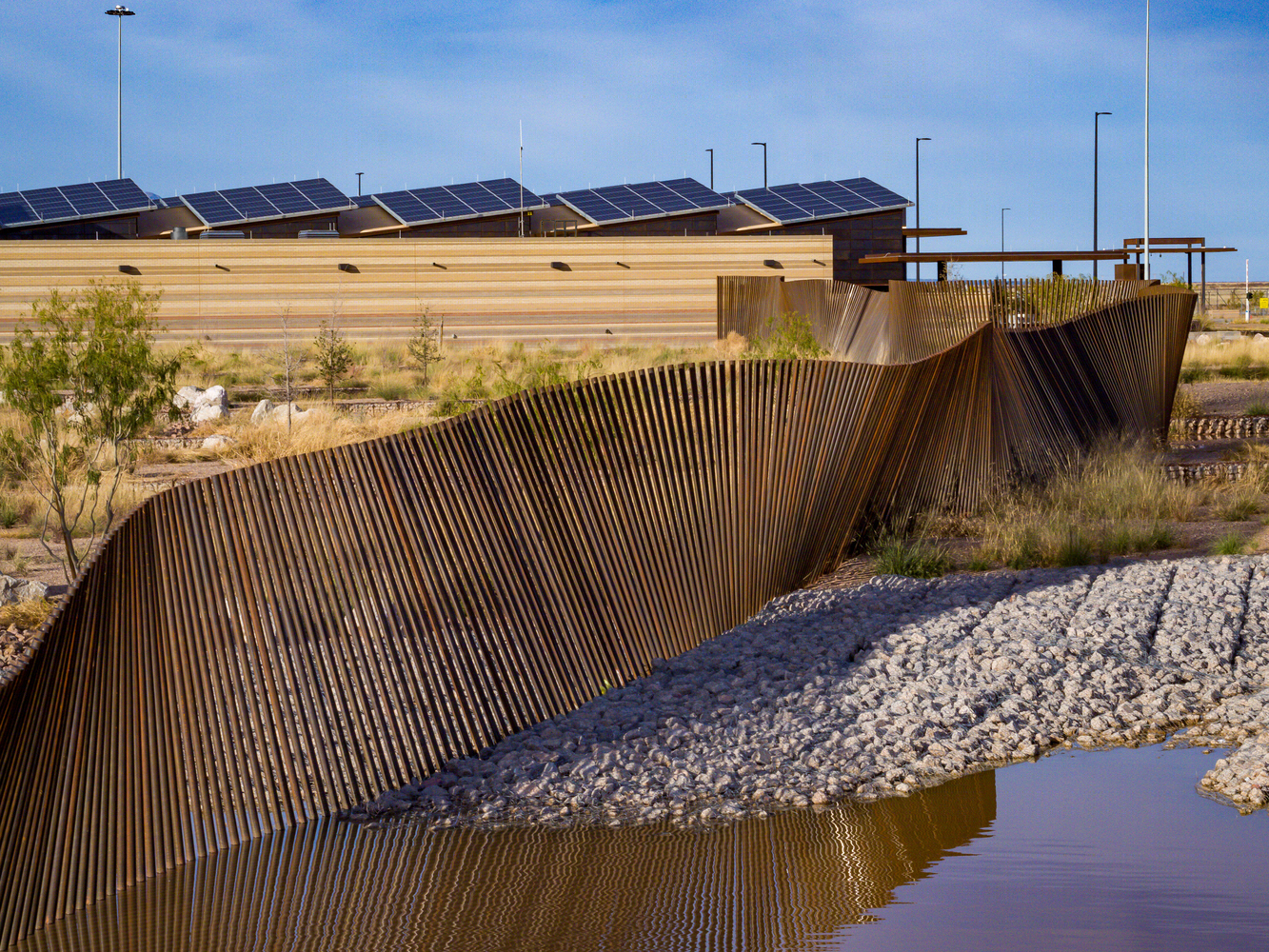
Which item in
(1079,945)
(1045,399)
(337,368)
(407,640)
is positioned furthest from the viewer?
(337,368)

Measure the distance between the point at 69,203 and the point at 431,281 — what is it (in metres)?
12.5

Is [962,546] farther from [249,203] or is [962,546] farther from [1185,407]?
[249,203]

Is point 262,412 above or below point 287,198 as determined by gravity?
below

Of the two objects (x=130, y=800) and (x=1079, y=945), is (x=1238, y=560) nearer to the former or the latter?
(x=1079, y=945)

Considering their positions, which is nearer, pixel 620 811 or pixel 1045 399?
pixel 620 811

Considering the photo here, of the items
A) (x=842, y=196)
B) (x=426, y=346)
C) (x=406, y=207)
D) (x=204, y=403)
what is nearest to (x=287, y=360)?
(x=204, y=403)

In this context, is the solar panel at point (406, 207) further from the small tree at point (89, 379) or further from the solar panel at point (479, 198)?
the small tree at point (89, 379)

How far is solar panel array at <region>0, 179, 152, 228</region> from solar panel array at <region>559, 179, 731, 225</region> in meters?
13.6

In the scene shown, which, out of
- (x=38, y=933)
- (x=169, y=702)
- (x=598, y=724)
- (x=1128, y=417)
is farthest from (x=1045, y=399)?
(x=38, y=933)

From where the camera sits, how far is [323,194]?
4156 centimetres

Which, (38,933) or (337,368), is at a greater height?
(337,368)

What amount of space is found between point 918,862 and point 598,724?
1.75m

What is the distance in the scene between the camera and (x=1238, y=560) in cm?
883

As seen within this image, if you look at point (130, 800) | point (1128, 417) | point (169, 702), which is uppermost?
point (1128, 417)
